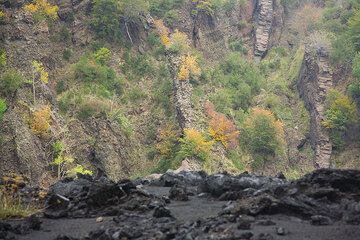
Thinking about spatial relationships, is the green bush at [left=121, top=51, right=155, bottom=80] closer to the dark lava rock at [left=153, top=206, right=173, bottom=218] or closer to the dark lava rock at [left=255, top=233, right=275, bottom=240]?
the dark lava rock at [left=153, top=206, right=173, bottom=218]

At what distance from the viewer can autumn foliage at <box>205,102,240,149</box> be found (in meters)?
55.7

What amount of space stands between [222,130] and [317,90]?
17621mm

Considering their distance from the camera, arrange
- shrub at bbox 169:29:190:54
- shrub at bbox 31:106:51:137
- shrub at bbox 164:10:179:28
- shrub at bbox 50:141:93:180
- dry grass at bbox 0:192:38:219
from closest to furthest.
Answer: dry grass at bbox 0:192:38:219
shrub at bbox 50:141:93:180
shrub at bbox 31:106:51:137
shrub at bbox 169:29:190:54
shrub at bbox 164:10:179:28

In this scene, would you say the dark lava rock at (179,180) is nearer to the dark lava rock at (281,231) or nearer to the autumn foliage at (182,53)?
the dark lava rock at (281,231)

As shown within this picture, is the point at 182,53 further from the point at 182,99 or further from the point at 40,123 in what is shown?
the point at 40,123

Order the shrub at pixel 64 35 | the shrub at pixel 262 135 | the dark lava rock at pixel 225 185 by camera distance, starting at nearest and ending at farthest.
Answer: the dark lava rock at pixel 225 185 < the shrub at pixel 262 135 < the shrub at pixel 64 35

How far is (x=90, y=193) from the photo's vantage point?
60.7 feet

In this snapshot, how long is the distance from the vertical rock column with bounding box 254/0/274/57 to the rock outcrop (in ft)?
39.0

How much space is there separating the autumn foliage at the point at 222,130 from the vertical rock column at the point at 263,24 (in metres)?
25.2

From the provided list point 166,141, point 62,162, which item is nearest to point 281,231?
point 62,162

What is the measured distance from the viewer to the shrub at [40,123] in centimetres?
4294

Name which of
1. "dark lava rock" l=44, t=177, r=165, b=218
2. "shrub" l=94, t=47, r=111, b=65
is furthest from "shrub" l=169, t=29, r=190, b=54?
"dark lava rock" l=44, t=177, r=165, b=218

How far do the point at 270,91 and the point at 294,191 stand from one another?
175 ft

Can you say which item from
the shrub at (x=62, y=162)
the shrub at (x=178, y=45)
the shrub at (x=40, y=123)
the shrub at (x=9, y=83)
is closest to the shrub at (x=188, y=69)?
the shrub at (x=178, y=45)
